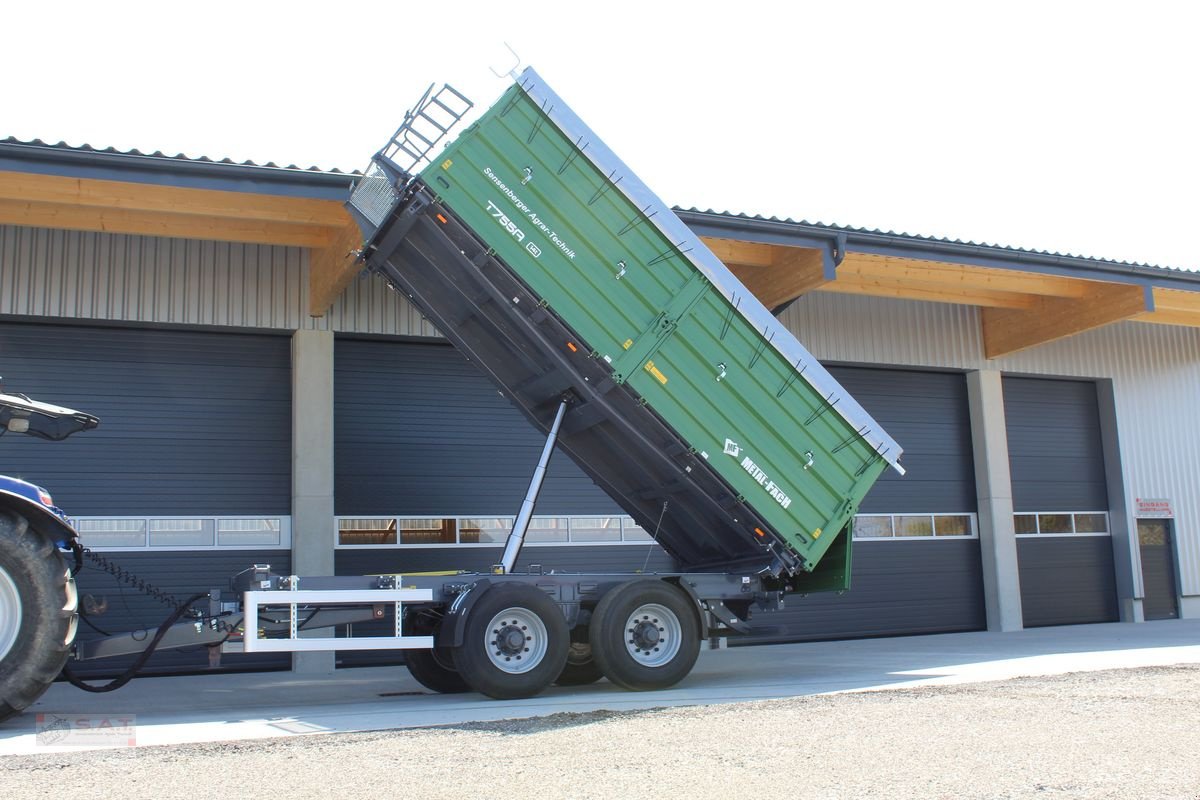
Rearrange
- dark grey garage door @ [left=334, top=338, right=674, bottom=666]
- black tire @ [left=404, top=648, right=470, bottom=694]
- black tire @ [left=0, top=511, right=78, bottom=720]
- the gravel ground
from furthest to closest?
1. dark grey garage door @ [left=334, top=338, right=674, bottom=666]
2. black tire @ [left=404, top=648, right=470, bottom=694]
3. black tire @ [left=0, top=511, right=78, bottom=720]
4. the gravel ground

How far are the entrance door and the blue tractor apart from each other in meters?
16.6

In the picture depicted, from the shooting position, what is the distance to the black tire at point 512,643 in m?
8.59

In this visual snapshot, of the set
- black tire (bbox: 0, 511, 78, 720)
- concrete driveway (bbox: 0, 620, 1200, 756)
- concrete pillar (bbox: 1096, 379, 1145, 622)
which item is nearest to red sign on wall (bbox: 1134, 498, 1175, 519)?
concrete pillar (bbox: 1096, 379, 1145, 622)

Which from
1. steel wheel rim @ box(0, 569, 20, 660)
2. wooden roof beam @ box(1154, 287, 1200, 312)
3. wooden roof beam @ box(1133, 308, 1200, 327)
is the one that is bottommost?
steel wheel rim @ box(0, 569, 20, 660)

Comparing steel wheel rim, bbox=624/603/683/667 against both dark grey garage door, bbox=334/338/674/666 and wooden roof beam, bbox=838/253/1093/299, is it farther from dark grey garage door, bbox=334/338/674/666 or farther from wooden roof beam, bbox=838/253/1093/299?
wooden roof beam, bbox=838/253/1093/299

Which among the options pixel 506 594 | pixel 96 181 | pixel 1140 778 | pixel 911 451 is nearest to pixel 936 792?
pixel 1140 778

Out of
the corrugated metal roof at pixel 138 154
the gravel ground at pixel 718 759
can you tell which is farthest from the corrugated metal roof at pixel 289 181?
the gravel ground at pixel 718 759

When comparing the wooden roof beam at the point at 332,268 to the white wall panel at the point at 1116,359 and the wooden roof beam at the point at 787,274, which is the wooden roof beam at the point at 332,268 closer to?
the wooden roof beam at the point at 787,274

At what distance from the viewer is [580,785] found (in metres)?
5.07

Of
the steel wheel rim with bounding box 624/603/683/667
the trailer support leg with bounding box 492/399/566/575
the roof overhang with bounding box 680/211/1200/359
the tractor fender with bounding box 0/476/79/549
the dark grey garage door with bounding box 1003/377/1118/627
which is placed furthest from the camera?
the dark grey garage door with bounding box 1003/377/1118/627

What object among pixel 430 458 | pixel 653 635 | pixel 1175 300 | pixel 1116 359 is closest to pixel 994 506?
pixel 1116 359

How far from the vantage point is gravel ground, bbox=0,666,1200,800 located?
498cm

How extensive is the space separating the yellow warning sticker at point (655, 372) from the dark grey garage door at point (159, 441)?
578 cm

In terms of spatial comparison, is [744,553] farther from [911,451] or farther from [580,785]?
[911,451]
